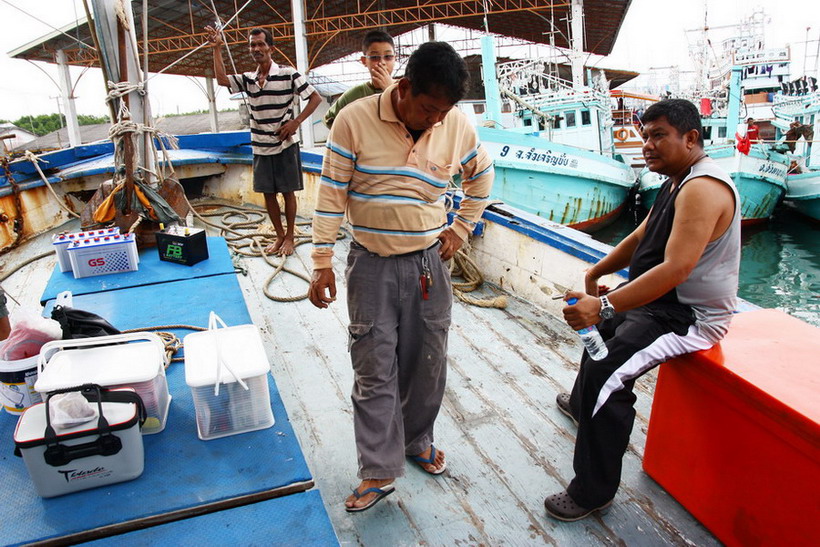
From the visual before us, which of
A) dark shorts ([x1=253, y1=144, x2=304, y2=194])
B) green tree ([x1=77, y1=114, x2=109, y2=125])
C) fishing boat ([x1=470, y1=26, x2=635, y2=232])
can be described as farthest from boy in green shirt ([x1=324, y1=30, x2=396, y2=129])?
green tree ([x1=77, y1=114, x2=109, y2=125])

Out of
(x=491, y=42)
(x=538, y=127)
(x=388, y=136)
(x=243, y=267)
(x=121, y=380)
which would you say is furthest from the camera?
(x=538, y=127)

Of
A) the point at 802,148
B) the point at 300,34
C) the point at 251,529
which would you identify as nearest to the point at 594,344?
the point at 251,529

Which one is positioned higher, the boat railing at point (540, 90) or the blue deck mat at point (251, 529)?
the boat railing at point (540, 90)

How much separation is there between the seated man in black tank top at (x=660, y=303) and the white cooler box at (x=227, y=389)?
1019 mm

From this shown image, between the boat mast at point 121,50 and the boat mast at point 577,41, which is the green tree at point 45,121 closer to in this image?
the boat mast at point 577,41

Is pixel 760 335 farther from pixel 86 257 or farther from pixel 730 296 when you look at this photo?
pixel 86 257

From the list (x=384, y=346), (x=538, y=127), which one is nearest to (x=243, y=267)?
(x=384, y=346)

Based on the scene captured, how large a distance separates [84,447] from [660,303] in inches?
71.4

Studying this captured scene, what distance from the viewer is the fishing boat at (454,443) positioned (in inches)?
51.8

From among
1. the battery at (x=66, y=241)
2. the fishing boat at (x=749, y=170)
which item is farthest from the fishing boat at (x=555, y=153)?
the battery at (x=66, y=241)

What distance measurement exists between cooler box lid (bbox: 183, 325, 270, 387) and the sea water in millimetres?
8784

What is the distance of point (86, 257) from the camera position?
2.76 metres

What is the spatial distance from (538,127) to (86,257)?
12.4 meters

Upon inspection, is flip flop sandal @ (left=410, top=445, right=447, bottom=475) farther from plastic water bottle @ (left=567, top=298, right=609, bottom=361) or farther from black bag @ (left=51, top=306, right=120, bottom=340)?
black bag @ (left=51, top=306, right=120, bottom=340)
